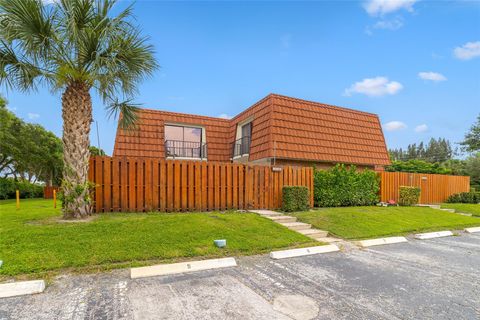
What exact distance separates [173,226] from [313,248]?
358 cm

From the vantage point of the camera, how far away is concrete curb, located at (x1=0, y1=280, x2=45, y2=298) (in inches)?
146

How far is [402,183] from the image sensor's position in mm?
15742

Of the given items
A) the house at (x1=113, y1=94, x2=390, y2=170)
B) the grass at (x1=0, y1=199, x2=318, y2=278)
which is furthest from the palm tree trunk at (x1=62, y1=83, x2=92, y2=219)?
the house at (x1=113, y1=94, x2=390, y2=170)

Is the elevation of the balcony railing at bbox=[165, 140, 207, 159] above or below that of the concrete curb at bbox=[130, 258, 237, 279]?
above

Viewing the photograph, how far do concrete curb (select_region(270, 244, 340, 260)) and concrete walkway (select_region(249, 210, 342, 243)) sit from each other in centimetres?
81

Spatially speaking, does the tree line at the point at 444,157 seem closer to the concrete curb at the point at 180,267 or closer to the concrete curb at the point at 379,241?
the concrete curb at the point at 379,241

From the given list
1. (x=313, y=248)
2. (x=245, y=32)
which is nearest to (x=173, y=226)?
(x=313, y=248)

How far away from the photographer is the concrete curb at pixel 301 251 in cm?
594

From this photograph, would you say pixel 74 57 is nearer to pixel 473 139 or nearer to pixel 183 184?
pixel 183 184

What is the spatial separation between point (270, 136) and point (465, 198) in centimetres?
1559

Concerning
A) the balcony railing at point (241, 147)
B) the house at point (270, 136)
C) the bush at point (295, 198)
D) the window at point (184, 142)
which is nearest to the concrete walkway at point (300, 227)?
the bush at point (295, 198)

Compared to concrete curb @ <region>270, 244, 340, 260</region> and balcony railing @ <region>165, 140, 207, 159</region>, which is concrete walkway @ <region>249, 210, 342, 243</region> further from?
balcony railing @ <region>165, 140, 207, 159</region>

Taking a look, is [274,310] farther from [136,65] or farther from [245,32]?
[245,32]

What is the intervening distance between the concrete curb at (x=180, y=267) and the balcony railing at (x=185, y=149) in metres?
11.9
